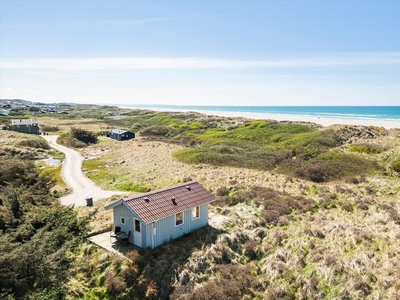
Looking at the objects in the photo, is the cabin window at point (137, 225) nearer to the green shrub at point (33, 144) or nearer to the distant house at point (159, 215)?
the distant house at point (159, 215)

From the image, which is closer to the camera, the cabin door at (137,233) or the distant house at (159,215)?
the distant house at (159,215)

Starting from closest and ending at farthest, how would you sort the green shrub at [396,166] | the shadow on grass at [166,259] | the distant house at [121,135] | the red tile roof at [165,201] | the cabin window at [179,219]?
the shadow on grass at [166,259], the red tile roof at [165,201], the cabin window at [179,219], the green shrub at [396,166], the distant house at [121,135]

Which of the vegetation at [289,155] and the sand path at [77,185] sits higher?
the vegetation at [289,155]

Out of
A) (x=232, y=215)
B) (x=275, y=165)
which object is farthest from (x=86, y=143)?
(x=232, y=215)

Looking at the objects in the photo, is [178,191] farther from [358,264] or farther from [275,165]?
[275,165]

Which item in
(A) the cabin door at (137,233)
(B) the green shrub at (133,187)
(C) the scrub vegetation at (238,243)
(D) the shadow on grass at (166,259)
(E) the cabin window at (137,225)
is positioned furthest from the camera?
(B) the green shrub at (133,187)

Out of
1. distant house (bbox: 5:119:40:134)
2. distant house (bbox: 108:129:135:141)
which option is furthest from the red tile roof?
distant house (bbox: 5:119:40:134)

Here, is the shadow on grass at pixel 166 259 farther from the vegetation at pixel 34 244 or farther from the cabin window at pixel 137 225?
the vegetation at pixel 34 244

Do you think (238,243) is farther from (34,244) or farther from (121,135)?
(121,135)

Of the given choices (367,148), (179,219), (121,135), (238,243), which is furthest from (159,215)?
(121,135)

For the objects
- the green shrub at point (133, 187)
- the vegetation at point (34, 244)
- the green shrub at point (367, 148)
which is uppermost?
the green shrub at point (367, 148)

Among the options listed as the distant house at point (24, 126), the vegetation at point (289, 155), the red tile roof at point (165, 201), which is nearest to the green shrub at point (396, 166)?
the vegetation at point (289, 155)
